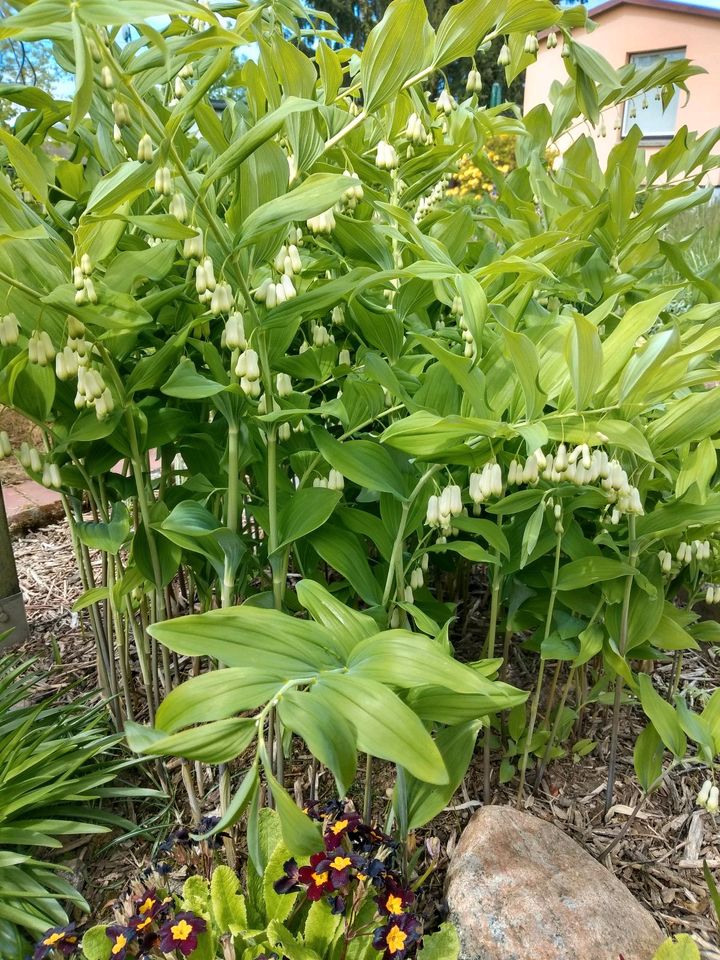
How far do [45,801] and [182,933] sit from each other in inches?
22.0

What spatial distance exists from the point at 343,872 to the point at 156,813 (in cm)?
75

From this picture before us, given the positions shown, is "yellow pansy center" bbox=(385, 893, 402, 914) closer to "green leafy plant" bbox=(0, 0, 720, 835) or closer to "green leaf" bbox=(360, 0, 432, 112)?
"green leafy plant" bbox=(0, 0, 720, 835)

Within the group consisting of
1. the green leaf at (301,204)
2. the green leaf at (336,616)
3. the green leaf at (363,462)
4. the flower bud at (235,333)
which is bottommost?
the green leaf at (336,616)

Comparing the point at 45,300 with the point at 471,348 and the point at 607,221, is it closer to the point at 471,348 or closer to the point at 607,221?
the point at 471,348

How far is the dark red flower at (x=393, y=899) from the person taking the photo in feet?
3.94

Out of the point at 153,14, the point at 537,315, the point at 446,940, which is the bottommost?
the point at 446,940

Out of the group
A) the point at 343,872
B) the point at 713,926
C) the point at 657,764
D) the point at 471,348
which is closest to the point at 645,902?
the point at 713,926

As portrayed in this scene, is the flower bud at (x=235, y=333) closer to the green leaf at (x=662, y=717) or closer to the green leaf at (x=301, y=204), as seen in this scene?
the green leaf at (x=301, y=204)

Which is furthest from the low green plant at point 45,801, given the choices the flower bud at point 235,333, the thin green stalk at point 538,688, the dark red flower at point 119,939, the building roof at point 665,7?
the building roof at point 665,7

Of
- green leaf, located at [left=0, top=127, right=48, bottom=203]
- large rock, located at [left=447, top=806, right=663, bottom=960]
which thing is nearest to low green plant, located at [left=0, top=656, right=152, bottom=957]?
large rock, located at [left=447, top=806, right=663, bottom=960]

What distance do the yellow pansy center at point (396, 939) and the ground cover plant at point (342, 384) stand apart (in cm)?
20

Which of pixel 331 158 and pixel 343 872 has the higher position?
pixel 331 158

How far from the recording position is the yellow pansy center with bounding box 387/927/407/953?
3.76 ft

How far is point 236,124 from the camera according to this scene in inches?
53.4
